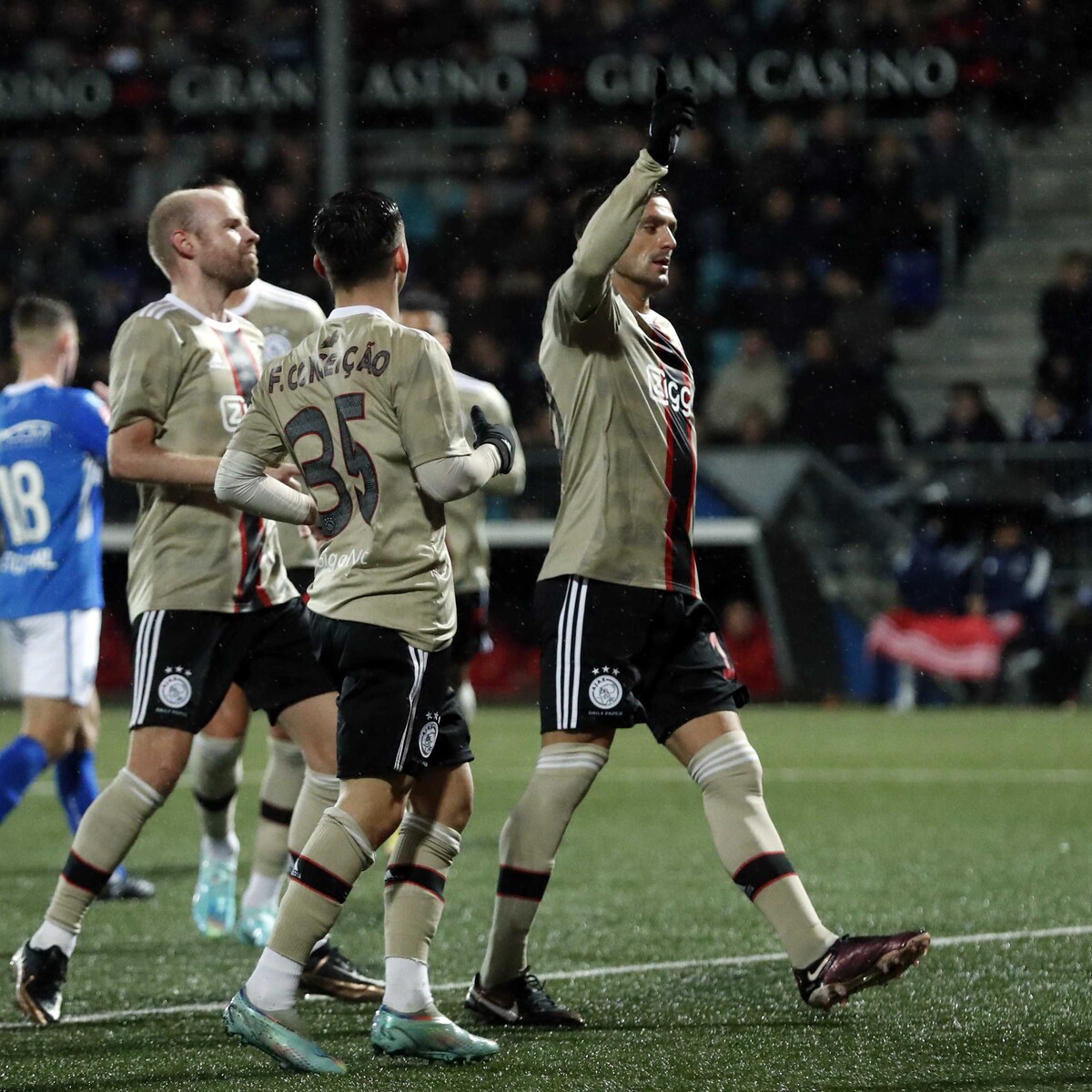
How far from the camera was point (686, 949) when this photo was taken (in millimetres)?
5586

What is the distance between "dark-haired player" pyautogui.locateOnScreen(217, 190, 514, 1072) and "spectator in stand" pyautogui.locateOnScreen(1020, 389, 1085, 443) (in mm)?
11906

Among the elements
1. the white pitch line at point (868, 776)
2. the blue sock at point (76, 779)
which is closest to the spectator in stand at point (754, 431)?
the white pitch line at point (868, 776)

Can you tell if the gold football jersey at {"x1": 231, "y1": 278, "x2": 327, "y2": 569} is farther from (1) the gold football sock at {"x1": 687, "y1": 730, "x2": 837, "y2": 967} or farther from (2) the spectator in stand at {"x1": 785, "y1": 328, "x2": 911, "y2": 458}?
(2) the spectator in stand at {"x1": 785, "y1": 328, "x2": 911, "y2": 458}

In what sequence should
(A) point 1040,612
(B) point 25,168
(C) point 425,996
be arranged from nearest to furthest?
(C) point 425,996 → (A) point 1040,612 → (B) point 25,168

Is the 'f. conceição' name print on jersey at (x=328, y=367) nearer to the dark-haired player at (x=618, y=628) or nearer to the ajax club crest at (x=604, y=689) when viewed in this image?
the dark-haired player at (x=618, y=628)

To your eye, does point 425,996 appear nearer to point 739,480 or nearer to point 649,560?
point 649,560

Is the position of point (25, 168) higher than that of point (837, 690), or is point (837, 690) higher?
point (25, 168)

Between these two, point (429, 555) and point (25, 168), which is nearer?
point (429, 555)

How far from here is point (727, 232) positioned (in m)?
18.8

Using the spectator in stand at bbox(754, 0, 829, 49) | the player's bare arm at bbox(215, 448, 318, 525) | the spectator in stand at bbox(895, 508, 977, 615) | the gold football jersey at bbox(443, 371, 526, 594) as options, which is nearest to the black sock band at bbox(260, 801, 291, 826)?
the gold football jersey at bbox(443, 371, 526, 594)

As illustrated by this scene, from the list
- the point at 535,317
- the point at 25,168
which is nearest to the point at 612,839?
the point at 535,317

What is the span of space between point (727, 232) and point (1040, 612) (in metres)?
5.57

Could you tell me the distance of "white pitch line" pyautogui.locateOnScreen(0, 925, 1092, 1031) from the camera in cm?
468

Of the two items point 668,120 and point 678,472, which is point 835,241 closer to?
point 678,472
